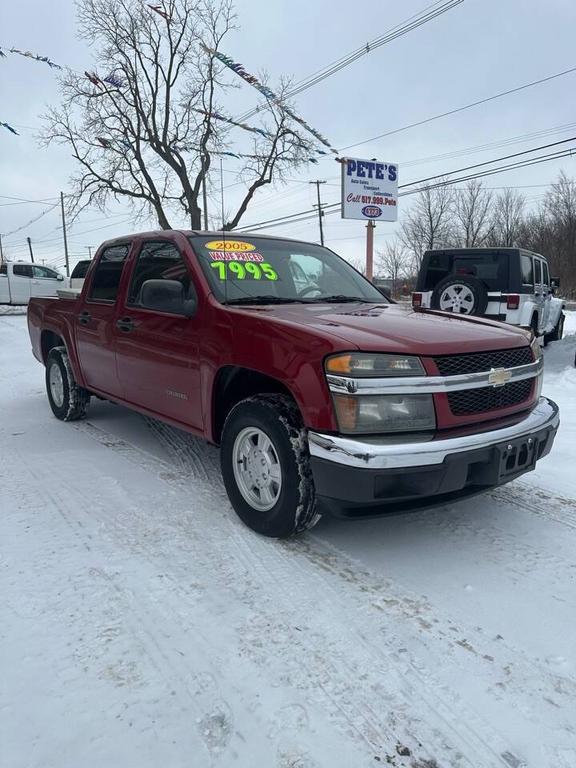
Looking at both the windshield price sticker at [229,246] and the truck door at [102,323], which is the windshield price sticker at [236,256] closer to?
the windshield price sticker at [229,246]

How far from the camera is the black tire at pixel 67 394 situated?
221 inches

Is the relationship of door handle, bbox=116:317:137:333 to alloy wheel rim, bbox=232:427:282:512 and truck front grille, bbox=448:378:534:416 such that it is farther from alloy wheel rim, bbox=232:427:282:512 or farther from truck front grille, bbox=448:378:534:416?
truck front grille, bbox=448:378:534:416

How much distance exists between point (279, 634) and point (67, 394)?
13.4 feet

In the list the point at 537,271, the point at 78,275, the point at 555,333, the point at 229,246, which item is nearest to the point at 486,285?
the point at 537,271

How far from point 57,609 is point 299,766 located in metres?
1.30

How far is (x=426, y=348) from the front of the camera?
9.01 ft

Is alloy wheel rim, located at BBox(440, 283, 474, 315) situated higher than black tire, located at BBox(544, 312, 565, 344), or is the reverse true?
alloy wheel rim, located at BBox(440, 283, 474, 315)

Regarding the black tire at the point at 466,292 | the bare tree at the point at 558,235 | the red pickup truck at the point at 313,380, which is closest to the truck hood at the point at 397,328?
the red pickup truck at the point at 313,380

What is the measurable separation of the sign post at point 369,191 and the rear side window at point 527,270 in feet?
14.2

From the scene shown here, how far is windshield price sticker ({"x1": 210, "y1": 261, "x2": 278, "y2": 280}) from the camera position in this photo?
12.2 feet

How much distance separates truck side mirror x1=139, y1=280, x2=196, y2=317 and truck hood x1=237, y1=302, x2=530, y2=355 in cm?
46

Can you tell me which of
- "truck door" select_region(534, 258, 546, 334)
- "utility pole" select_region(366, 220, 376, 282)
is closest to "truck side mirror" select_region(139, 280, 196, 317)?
"truck door" select_region(534, 258, 546, 334)

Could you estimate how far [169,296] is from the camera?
3.57 m

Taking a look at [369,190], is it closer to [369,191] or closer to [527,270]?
[369,191]
